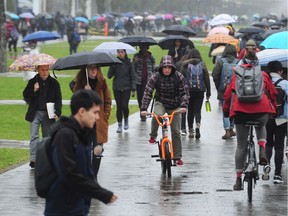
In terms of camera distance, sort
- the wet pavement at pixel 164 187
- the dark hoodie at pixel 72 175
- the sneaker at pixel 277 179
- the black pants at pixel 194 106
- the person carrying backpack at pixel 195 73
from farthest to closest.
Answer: the black pants at pixel 194 106
the person carrying backpack at pixel 195 73
the sneaker at pixel 277 179
the wet pavement at pixel 164 187
the dark hoodie at pixel 72 175

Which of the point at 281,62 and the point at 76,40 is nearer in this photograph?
the point at 281,62

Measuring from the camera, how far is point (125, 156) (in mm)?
16922

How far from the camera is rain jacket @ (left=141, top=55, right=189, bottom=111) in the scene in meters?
15.1

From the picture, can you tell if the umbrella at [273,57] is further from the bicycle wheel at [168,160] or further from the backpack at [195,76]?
the backpack at [195,76]

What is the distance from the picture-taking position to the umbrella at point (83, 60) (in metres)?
13.1

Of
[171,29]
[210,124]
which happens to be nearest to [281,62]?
[210,124]

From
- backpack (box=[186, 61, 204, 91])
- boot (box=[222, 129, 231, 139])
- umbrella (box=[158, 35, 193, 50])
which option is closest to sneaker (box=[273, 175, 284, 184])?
backpack (box=[186, 61, 204, 91])

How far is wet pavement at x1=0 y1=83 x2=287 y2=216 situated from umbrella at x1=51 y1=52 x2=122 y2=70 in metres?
1.51

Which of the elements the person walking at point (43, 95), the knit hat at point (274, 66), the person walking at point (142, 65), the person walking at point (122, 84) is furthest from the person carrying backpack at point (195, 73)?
the knit hat at point (274, 66)

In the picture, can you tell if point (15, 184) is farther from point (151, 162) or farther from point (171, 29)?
point (171, 29)

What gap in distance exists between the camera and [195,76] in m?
18.9

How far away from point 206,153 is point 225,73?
211 centimetres

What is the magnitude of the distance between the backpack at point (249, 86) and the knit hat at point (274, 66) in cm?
110

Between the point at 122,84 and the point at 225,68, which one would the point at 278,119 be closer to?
the point at 225,68
